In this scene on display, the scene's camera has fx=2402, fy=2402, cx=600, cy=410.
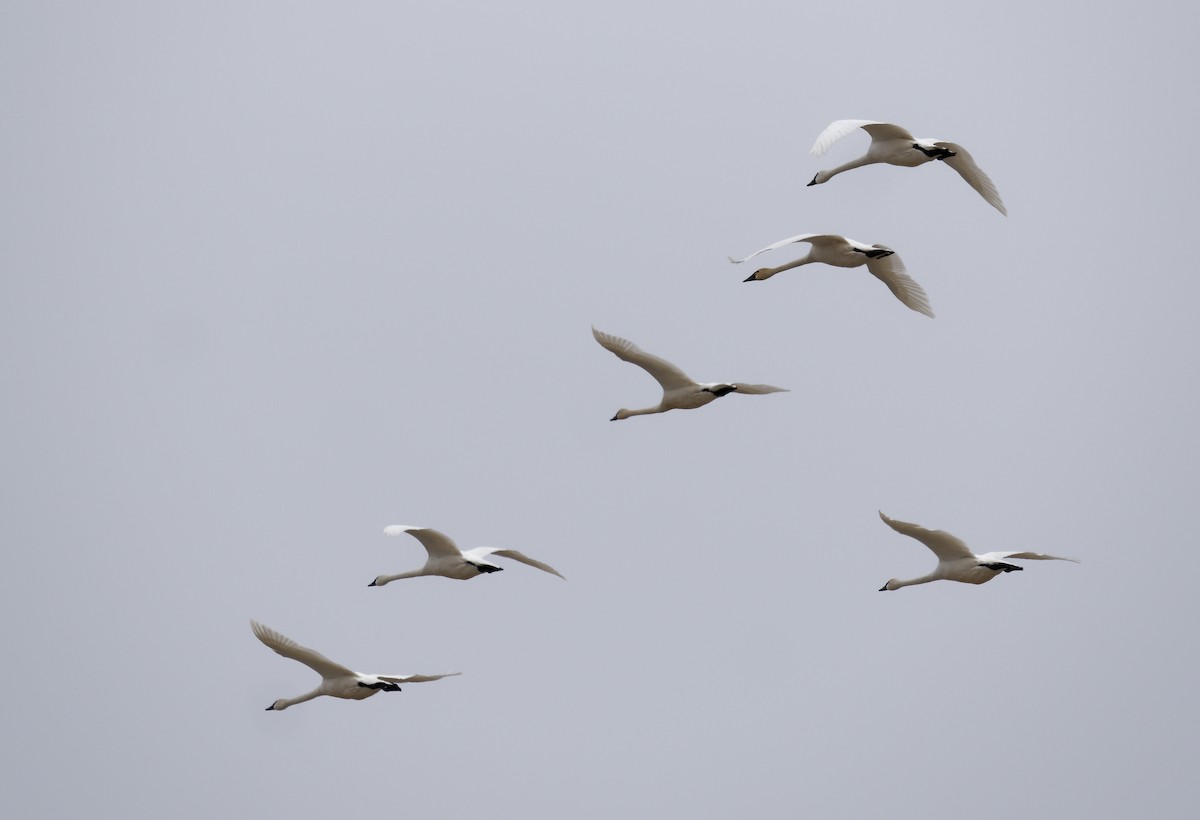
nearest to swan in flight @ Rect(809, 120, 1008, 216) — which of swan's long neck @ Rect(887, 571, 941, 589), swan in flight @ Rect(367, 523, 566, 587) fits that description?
swan's long neck @ Rect(887, 571, 941, 589)

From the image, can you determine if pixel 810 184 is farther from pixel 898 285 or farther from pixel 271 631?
pixel 271 631

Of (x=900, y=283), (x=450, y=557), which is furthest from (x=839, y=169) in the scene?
(x=450, y=557)

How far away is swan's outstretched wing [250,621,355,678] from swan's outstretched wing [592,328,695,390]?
24.4ft

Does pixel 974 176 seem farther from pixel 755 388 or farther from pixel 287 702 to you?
pixel 287 702

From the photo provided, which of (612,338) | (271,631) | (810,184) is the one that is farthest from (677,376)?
(271,631)

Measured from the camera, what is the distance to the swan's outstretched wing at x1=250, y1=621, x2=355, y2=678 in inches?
1615

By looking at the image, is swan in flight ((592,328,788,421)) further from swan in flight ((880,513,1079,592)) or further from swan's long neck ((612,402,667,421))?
swan in flight ((880,513,1079,592))

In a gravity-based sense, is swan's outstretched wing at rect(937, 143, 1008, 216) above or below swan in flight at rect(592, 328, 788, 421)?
above

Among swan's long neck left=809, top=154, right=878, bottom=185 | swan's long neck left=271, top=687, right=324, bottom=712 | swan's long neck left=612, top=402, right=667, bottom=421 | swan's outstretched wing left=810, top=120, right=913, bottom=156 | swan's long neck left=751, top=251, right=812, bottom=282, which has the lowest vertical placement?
swan's long neck left=271, top=687, right=324, bottom=712

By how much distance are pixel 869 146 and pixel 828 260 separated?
Result: 7.14 feet

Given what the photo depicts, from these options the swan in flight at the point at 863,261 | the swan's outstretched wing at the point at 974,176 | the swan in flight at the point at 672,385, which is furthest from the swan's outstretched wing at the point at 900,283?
the swan in flight at the point at 672,385

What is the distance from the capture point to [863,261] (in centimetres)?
4259

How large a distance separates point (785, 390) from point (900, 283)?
407cm

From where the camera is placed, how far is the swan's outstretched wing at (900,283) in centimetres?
4359
